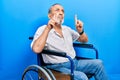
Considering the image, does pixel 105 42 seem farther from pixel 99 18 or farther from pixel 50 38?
pixel 50 38

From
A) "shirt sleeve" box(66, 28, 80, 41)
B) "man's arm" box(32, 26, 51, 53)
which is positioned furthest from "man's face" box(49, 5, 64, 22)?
"man's arm" box(32, 26, 51, 53)

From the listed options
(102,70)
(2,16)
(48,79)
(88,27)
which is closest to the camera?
(48,79)

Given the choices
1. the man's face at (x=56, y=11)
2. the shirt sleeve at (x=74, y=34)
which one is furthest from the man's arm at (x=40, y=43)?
the shirt sleeve at (x=74, y=34)

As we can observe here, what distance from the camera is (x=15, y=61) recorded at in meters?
2.54

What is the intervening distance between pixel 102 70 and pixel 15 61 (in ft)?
2.95

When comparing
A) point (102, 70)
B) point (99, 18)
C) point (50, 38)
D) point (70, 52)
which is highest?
point (99, 18)

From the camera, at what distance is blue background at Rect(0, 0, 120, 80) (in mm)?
2477

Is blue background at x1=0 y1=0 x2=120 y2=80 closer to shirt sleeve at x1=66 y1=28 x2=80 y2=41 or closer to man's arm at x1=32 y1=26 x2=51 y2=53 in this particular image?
shirt sleeve at x1=66 y1=28 x2=80 y2=41

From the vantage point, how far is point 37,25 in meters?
2.58

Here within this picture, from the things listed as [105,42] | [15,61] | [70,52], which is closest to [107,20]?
[105,42]

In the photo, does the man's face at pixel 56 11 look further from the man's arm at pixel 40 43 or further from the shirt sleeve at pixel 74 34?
the man's arm at pixel 40 43

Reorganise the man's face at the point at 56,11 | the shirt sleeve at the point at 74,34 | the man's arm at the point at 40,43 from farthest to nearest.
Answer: the shirt sleeve at the point at 74,34
the man's face at the point at 56,11
the man's arm at the point at 40,43

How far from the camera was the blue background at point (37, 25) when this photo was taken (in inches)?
97.5

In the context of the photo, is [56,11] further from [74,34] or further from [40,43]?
[40,43]
